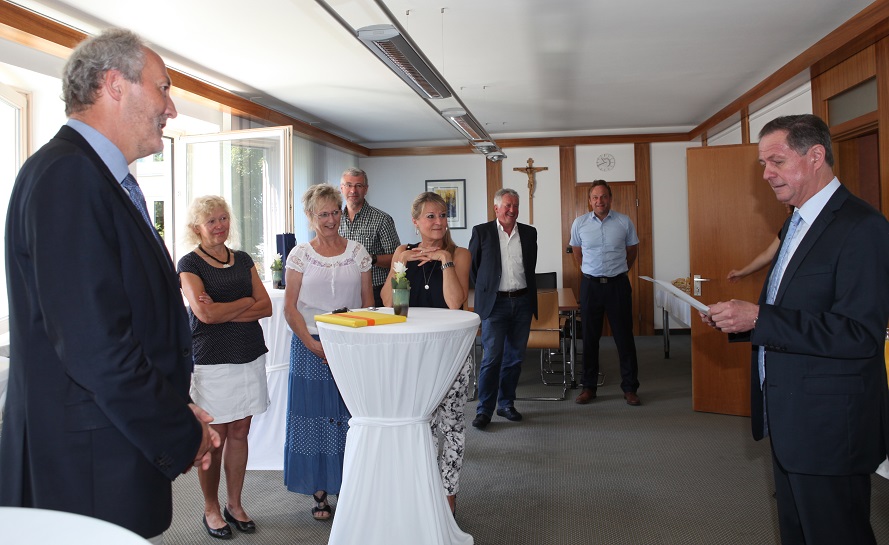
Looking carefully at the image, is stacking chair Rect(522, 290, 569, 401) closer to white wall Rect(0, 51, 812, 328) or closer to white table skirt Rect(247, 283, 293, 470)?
white table skirt Rect(247, 283, 293, 470)

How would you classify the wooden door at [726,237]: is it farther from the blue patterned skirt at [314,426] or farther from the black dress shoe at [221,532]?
the black dress shoe at [221,532]

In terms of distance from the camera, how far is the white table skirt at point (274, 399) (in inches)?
156

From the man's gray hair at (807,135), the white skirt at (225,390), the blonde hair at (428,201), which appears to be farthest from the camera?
the blonde hair at (428,201)

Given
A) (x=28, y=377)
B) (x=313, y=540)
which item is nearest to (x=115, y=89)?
(x=28, y=377)

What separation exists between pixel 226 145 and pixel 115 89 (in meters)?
5.68

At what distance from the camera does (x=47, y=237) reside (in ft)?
4.14

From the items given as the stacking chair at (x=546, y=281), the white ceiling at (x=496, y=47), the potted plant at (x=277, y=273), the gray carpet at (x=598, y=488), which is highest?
the white ceiling at (x=496, y=47)

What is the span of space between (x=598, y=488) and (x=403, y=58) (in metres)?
2.74

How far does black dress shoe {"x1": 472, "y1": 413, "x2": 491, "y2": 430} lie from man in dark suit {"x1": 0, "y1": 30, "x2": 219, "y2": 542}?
12.2ft

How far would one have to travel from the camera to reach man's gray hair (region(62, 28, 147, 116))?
1433 mm

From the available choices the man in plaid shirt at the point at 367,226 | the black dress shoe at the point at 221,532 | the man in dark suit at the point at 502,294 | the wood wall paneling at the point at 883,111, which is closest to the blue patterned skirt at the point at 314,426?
the black dress shoe at the point at 221,532

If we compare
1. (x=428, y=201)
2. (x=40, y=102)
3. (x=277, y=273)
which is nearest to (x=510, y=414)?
(x=277, y=273)

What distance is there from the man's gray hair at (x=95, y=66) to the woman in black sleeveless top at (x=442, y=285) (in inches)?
73.7

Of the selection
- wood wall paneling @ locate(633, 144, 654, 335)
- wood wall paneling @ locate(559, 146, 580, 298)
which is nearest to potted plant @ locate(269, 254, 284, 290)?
wood wall paneling @ locate(559, 146, 580, 298)
